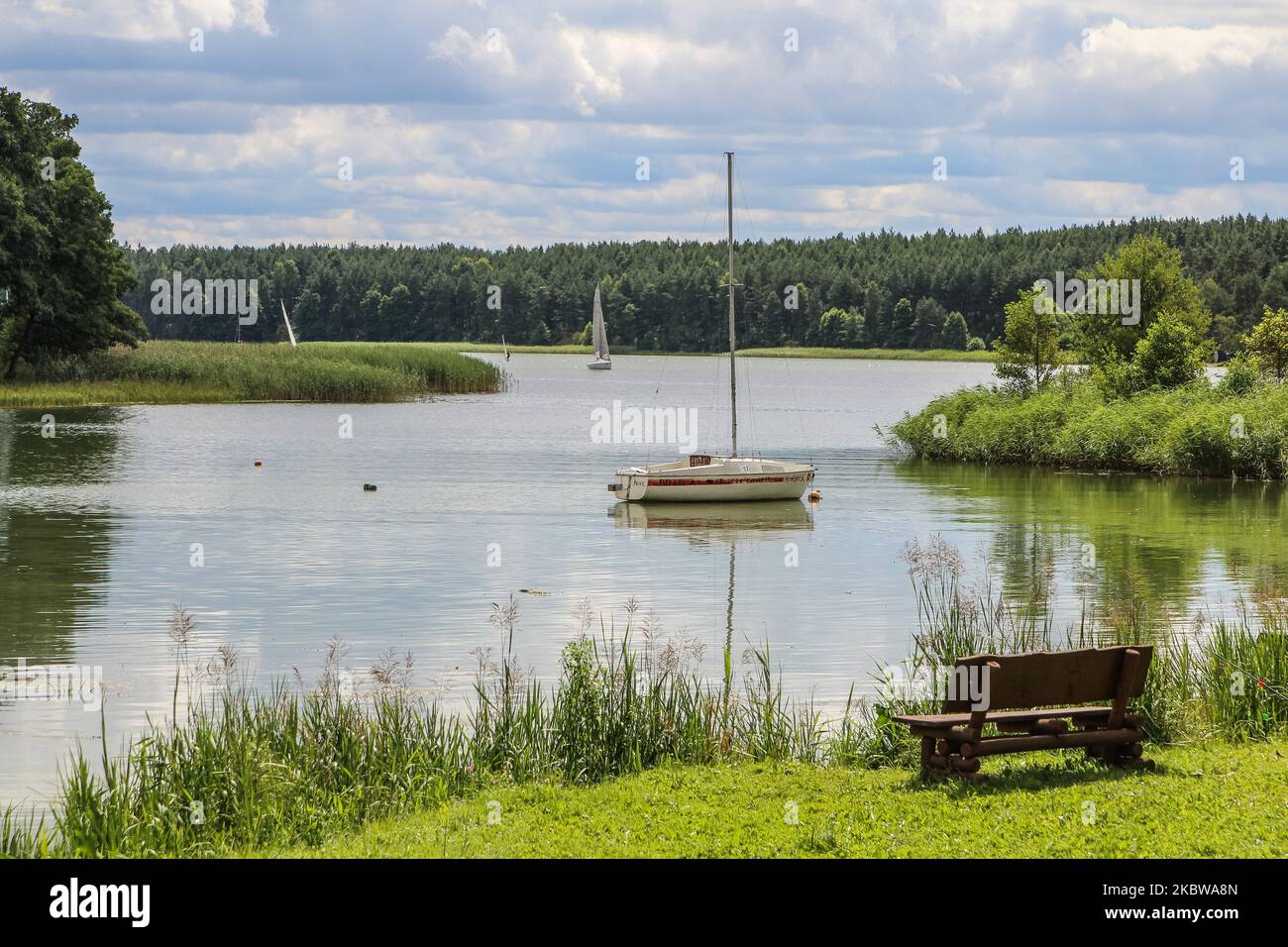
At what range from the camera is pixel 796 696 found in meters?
17.7

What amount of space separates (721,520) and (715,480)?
266cm

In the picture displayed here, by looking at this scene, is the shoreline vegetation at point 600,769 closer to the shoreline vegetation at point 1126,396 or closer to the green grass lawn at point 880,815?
the green grass lawn at point 880,815

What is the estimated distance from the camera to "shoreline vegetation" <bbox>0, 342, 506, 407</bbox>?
78500mm

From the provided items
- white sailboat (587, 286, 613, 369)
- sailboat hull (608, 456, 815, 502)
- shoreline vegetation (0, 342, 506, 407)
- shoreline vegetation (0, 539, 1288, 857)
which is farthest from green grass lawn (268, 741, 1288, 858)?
white sailboat (587, 286, 613, 369)

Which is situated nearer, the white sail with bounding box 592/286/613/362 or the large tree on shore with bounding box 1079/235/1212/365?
the large tree on shore with bounding box 1079/235/1212/365

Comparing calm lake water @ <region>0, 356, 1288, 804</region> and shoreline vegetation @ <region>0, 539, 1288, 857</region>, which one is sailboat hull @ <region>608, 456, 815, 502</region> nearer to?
calm lake water @ <region>0, 356, 1288, 804</region>

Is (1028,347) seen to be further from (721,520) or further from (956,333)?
(956,333)

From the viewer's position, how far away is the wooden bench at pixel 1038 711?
1155 cm

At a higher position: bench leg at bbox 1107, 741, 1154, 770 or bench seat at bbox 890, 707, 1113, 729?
bench seat at bbox 890, 707, 1113, 729

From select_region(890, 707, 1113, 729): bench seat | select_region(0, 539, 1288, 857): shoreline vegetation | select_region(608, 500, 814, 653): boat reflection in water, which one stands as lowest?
select_region(608, 500, 814, 653): boat reflection in water

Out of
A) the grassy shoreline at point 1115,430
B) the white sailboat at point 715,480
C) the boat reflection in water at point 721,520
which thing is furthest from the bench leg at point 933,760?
the grassy shoreline at point 1115,430

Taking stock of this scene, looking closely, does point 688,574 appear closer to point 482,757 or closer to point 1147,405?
point 482,757

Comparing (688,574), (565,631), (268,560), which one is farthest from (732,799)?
(268,560)

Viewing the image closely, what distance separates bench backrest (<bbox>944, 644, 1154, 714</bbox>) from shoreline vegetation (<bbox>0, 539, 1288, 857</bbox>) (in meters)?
0.56
